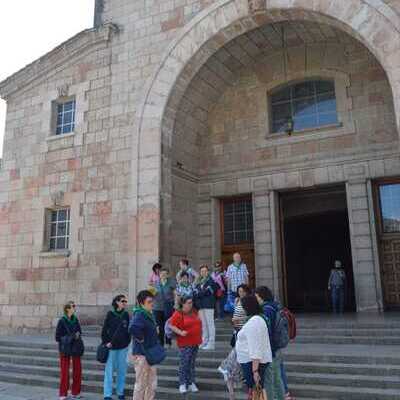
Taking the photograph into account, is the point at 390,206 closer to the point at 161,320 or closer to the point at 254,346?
the point at 161,320

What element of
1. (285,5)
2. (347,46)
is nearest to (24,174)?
(285,5)

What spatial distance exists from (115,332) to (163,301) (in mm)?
2154

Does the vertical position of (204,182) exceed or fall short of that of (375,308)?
it exceeds it

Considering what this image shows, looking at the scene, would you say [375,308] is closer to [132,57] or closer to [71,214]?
[71,214]

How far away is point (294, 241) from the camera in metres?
19.8

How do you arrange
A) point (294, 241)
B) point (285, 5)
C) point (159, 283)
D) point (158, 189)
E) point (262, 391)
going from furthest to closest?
point (294, 241)
point (158, 189)
point (285, 5)
point (159, 283)
point (262, 391)

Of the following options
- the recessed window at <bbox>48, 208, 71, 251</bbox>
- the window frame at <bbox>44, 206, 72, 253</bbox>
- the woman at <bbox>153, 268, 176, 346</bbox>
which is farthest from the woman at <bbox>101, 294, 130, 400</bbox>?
the recessed window at <bbox>48, 208, 71, 251</bbox>

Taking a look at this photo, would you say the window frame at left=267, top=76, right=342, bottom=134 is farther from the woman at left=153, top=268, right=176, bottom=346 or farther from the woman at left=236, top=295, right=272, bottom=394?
the woman at left=236, top=295, right=272, bottom=394

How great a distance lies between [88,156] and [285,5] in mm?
6750

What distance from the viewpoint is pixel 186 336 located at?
6418 millimetres

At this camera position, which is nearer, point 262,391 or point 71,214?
point 262,391

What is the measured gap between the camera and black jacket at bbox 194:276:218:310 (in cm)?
838

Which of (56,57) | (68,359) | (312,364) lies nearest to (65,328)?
(68,359)

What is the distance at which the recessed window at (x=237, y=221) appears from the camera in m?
13.3
